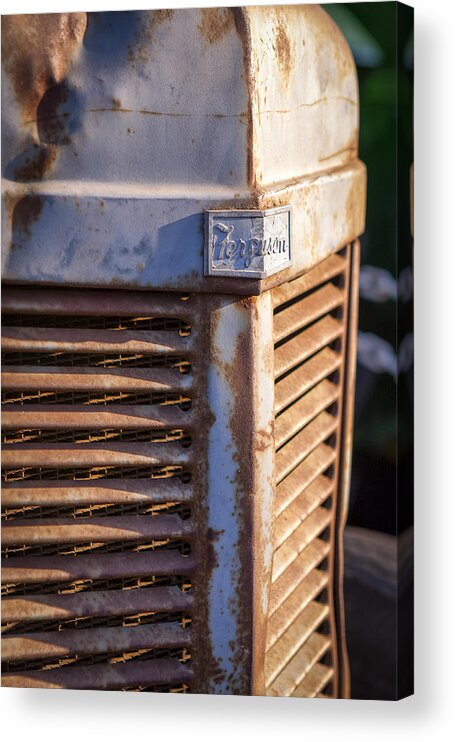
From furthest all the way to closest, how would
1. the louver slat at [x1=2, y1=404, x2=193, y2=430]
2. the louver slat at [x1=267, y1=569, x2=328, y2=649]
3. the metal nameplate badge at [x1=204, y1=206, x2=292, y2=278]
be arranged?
the louver slat at [x1=267, y1=569, x2=328, y2=649], the louver slat at [x1=2, y1=404, x2=193, y2=430], the metal nameplate badge at [x1=204, y1=206, x2=292, y2=278]

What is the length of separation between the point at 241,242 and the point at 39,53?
65cm

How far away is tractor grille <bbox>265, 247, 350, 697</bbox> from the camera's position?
11.0ft

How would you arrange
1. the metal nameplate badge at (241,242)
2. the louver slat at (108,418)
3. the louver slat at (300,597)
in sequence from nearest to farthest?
the metal nameplate badge at (241,242), the louver slat at (108,418), the louver slat at (300,597)

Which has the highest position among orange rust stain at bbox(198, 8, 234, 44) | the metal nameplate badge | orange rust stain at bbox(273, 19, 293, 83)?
orange rust stain at bbox(198, 8, 234, 44)

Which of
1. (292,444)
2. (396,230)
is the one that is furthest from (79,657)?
(396,230)

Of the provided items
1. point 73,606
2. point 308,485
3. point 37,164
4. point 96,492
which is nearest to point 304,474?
point 308,485

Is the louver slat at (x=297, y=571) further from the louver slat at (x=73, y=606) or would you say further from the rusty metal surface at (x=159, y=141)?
the rusty metal surface at (x=159, y=141)

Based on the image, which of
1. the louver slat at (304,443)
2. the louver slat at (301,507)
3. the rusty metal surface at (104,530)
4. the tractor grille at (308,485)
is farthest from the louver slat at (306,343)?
the rusty metal surface at (104,530)

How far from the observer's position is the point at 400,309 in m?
3.24

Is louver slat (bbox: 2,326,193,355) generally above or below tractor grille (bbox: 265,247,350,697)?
above

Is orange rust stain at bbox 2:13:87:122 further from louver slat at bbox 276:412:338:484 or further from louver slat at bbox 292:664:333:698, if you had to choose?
louver slat at bbox 292:664:333:698

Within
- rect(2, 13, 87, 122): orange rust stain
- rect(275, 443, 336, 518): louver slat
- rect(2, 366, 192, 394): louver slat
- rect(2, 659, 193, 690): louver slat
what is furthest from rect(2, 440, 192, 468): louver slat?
rect(2, 13, 87, 122): orange rust stain

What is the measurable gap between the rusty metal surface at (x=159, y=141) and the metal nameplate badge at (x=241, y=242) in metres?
0.02

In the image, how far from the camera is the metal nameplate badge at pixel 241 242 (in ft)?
10.5
